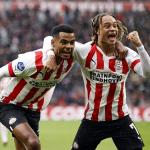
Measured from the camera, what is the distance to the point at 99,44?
7.45m

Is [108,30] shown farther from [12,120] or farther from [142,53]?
[12,120]

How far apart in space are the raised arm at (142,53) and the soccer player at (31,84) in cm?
81

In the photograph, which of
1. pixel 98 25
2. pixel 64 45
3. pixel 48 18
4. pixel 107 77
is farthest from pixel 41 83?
pixel 48 18

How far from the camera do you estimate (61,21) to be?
2686 centimetres

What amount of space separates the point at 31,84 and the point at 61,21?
19149mm

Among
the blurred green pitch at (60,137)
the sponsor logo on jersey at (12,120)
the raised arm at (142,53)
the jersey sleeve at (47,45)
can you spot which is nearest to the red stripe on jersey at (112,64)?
the raised arm at (142,53)

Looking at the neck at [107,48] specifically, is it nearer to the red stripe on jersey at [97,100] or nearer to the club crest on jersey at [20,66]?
the red stripe on jersey at [97,100]

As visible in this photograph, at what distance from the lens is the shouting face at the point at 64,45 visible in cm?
734

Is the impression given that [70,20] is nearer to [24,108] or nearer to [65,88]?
[65,88]

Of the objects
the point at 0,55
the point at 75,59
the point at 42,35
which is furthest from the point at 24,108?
the point at 42,35

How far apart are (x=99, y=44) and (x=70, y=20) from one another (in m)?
19.4

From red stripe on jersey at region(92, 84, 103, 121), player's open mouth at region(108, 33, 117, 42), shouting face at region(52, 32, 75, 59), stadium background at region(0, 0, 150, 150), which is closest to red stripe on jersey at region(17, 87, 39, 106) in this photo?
shouting face at region(52, 32, 75, 59)

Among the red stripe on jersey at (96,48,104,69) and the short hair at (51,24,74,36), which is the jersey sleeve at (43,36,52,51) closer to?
the short hair at (51,24,74,36)

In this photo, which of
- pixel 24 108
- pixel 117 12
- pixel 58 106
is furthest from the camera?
pixel 117 12
